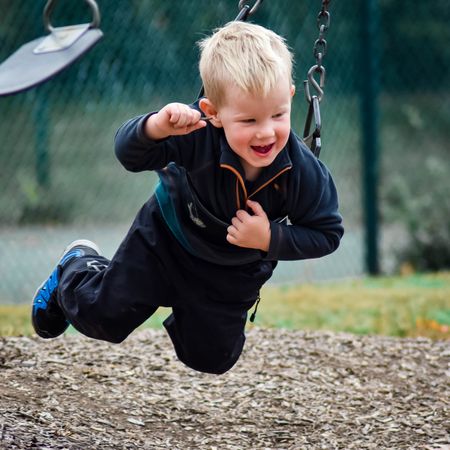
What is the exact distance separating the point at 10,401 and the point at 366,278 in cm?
457

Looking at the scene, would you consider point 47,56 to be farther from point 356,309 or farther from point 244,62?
point 356,309

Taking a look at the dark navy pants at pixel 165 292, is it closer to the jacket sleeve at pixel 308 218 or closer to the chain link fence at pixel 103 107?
the jacket sleeve at pixel 308 218

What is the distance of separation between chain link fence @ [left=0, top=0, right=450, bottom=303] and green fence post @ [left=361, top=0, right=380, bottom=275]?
0.20 ft

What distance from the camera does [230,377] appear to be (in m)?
3.93

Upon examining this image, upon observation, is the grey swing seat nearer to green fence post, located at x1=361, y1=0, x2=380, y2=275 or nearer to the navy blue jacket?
the navy blue jacket

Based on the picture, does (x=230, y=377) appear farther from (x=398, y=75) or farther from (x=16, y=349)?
(x=398, y=75)

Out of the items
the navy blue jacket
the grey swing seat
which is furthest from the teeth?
the grey swing seat

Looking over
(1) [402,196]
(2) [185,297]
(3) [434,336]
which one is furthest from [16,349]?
(1) [402,196]

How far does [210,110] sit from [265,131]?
0.22m

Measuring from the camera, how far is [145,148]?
2.57 meters

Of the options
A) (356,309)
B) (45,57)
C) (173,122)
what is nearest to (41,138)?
(356,309)

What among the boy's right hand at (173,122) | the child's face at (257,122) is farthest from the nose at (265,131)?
the boy's right hand at (173,122)

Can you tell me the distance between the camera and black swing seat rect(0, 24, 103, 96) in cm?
298

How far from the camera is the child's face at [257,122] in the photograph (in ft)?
8.11
